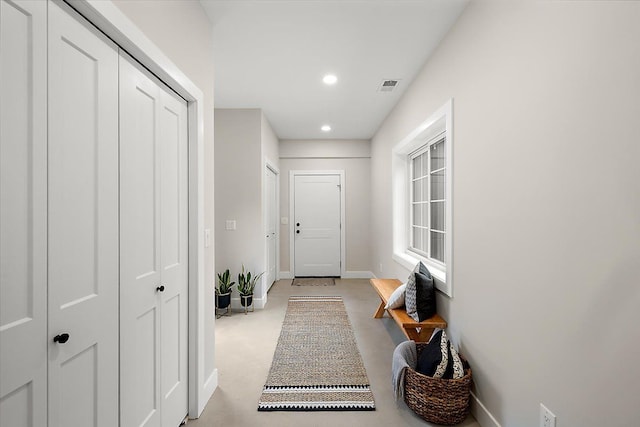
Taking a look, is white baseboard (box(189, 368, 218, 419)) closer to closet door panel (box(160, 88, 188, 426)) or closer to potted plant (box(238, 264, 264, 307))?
closet door panel (box(160, 88, 188, 426))

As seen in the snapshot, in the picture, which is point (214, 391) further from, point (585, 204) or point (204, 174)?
point (585, 204)

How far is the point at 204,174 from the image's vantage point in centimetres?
208

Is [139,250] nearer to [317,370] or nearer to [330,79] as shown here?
[317,370]

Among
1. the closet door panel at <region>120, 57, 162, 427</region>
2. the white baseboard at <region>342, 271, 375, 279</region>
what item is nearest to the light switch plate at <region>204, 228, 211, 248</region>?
the closet door panel at <region>120, 57, 162, 427</region>

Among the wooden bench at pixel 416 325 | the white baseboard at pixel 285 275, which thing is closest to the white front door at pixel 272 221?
the white baseboard at pixel 285 275

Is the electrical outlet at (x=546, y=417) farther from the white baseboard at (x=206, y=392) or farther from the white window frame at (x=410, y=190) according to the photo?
the white baseboard at (x=206, y=392)

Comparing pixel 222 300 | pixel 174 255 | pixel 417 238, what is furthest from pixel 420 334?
pixel 222 300

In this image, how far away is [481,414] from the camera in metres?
1.84

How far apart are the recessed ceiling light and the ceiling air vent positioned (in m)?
0.50

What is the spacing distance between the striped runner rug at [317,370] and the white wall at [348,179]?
2191 millimetres

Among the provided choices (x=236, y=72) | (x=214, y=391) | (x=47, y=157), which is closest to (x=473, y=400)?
(x=214, y=391)

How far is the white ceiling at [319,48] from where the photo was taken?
206 centimetres

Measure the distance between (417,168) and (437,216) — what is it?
0.94 m

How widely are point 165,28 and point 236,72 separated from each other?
1506mm
